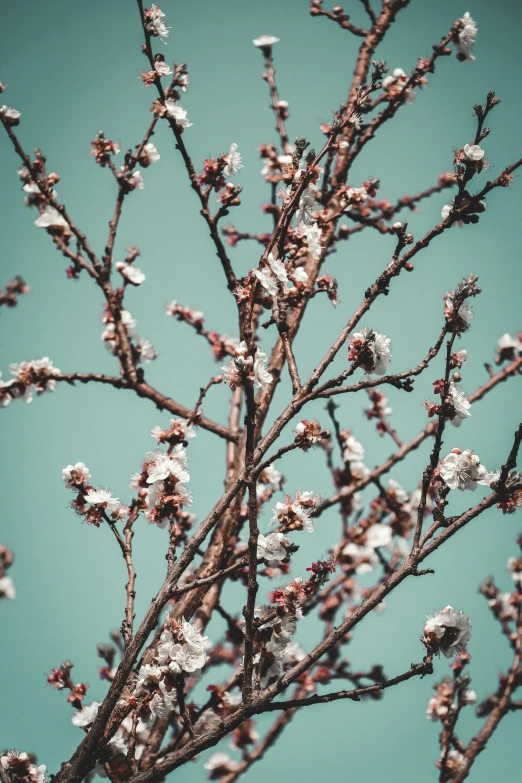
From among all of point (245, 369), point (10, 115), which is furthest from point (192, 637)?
point (10, 115)

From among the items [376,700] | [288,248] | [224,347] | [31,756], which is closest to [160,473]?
[288,248]

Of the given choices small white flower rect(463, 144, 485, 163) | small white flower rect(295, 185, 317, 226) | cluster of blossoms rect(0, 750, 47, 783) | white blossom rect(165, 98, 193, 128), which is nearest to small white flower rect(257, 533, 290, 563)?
cluster of blossoms rect(0, 750, 47, 783)

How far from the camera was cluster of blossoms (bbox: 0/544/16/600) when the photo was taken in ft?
10.2

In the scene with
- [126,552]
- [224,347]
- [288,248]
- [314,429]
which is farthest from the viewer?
[224,347]

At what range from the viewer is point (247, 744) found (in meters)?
5.24

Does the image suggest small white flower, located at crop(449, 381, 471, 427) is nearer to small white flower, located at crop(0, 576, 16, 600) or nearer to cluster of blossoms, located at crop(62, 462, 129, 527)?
cluster of blossoms, located at crop(62, 462, 129, 527)

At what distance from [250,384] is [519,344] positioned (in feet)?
10.3

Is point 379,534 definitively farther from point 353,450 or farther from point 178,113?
point 178,113

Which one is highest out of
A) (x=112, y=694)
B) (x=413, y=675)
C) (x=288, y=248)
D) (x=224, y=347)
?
(x=224, y=347)

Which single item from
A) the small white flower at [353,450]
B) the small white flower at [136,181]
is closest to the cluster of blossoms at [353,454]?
the small white flower at [353,450]

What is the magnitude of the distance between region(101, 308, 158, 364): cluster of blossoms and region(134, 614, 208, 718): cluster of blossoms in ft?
7.68

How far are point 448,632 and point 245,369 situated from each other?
4.52 feet

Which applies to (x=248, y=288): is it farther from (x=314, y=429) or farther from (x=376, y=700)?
(x=376, y=700)

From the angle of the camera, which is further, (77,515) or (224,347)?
(224,347)
